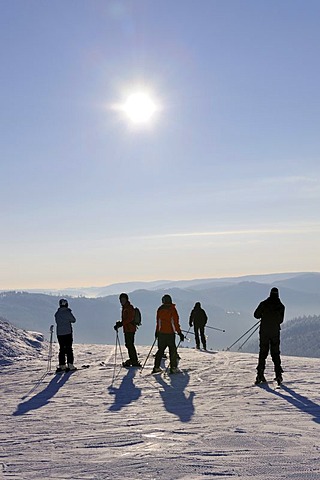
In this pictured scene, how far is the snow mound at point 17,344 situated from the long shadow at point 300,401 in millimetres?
9469

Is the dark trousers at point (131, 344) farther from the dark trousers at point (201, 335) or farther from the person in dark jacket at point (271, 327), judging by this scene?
the dark trousers at point (201, 335)

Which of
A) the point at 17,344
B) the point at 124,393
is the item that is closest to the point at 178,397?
the point at 124,393

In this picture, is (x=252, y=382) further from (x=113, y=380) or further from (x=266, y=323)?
(x=113, y=380)

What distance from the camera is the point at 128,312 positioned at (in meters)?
13.7

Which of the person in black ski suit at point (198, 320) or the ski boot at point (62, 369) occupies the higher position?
the person in black ski suit at point (198, 320)

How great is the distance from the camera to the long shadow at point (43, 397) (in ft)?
29.8

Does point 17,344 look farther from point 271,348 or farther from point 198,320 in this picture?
point 271,348

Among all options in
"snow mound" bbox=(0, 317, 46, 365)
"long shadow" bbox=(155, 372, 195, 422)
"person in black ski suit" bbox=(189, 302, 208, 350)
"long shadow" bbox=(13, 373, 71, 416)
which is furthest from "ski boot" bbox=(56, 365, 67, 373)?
"person in black ski suit" bbox=(189, 302, 208, 350)

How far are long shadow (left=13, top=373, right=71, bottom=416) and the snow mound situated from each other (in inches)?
157

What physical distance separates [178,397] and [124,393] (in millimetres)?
1288

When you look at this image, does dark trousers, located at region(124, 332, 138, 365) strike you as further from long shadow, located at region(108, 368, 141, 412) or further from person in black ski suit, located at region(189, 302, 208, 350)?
person in black ski suit, located at region(189, 302, 208, 350)

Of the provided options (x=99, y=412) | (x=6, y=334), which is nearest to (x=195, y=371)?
(x=99, y=412)

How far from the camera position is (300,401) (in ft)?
28.2

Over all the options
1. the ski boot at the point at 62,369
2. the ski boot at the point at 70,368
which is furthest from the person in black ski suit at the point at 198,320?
the ski boot at the point at 62,369
